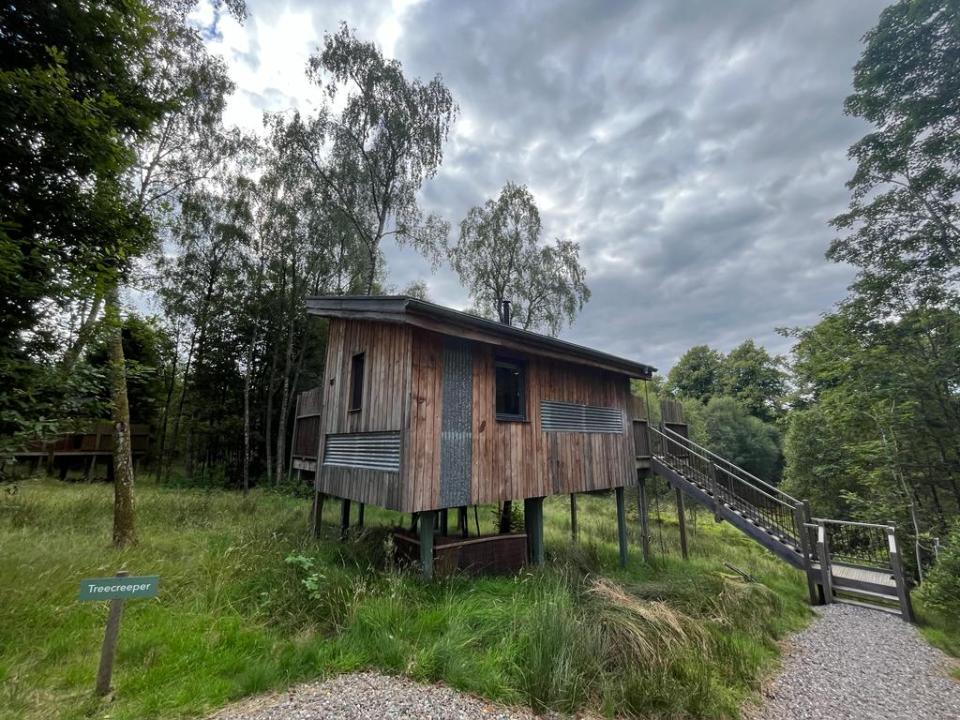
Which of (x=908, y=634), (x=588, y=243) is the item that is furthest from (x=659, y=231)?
(x=908, y=634)

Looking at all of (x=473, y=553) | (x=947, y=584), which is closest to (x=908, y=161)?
(x=947, y=584)

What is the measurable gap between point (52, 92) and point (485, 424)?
6.22 metres

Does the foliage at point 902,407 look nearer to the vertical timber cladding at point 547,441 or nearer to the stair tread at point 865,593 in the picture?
the stair tread at point 865,593

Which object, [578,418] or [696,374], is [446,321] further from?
[696,374]

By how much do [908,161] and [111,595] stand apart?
18735 mm

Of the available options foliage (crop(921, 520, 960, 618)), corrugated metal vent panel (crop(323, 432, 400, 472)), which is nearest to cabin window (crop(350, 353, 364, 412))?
corrugated metal vent panel (crop(323, 432, 400, 472))

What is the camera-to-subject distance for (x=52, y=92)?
135 inches

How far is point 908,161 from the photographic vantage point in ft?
36.2

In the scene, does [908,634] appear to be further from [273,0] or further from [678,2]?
[273,0]

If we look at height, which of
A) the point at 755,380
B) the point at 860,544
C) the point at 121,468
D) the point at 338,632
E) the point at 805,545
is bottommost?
the point at 860,544

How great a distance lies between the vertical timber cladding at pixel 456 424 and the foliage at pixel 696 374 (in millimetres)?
41393

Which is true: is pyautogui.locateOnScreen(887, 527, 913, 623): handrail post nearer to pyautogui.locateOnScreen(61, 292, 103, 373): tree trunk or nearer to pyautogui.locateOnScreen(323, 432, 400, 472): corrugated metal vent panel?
pyautogui.locateOnScreen(323, 432, 400, 472): corrugated metal vent panel

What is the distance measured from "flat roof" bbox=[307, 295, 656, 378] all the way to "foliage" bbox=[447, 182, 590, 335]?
11.1 metres

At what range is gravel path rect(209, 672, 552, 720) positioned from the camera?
2.83 m
